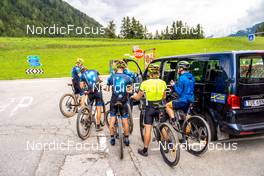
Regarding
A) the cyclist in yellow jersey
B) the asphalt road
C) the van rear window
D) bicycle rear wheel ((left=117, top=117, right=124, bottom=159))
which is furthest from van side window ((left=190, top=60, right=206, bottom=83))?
bicycle rear wheel ((left=117, top=117, right=124, bottom=159))

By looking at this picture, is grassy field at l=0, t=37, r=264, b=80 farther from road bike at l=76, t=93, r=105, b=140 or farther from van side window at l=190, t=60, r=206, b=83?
van side window at l=190, t=60, r=206, b=83

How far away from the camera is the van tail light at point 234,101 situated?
5.01m

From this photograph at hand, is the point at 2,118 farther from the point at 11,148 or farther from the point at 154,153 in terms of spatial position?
the point at 154,153

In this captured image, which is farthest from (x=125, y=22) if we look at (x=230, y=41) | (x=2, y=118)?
(x=2, y=118)

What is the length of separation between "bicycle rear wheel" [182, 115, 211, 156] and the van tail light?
2.06 ft

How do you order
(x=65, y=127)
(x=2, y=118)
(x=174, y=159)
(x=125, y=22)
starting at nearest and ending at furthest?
(x=174, y=159) < (x=65, y=127) < (x=2, y=118) < (x=125, y=22)

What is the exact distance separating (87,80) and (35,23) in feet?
676

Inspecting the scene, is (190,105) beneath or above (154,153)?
above

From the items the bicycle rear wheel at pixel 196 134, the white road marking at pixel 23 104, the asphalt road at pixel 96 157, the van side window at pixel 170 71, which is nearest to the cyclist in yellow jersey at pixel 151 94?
the asphalt road at pixel 96 157

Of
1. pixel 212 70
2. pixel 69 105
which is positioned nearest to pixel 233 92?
pixel 212 70

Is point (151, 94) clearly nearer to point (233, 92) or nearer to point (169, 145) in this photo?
point (169, 145)

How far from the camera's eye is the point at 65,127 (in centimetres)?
747

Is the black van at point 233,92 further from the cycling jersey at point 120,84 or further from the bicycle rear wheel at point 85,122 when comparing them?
the bicycle rear wheel at point 85,122

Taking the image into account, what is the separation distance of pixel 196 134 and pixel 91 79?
9.95 feet
